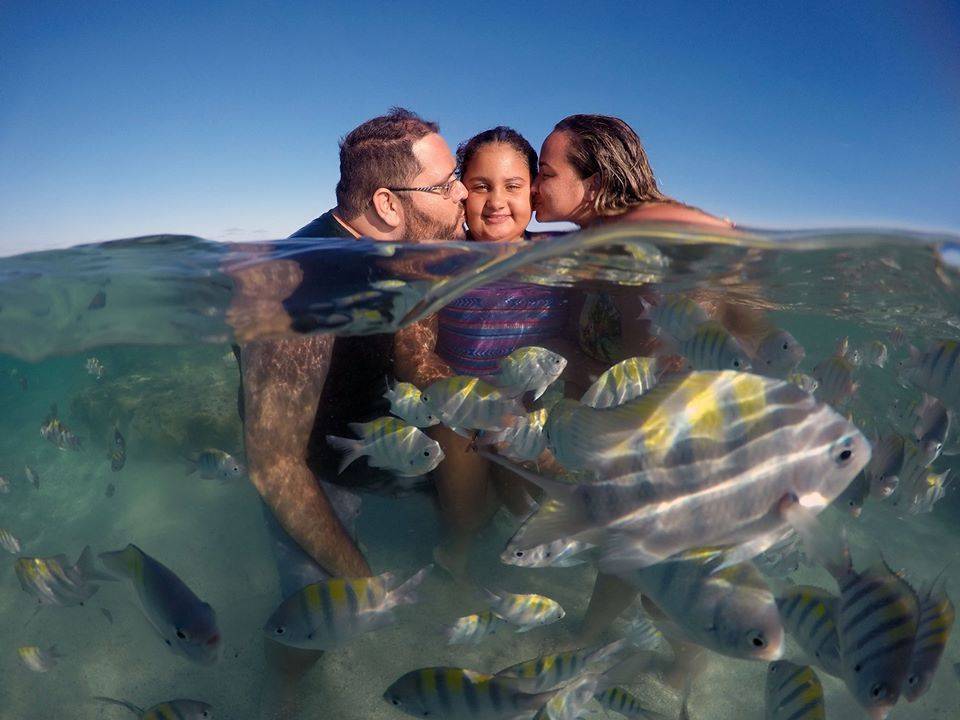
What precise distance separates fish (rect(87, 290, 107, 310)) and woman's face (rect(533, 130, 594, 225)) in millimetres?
5514

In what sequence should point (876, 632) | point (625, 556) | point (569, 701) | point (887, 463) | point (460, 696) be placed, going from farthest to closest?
point (887, 463) → point (569, 701) → point (460, 696) → point (876, 632) → point (625, 556)

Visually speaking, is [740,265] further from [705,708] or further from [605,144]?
[705,708]

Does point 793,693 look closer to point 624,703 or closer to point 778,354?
point 624,703

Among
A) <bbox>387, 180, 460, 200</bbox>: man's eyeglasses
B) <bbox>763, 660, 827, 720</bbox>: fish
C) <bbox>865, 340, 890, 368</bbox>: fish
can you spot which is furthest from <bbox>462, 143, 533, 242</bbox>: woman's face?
<bbox>865, 340, 890, 368</bbox>: fish

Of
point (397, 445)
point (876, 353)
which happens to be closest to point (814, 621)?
point (397, 445)

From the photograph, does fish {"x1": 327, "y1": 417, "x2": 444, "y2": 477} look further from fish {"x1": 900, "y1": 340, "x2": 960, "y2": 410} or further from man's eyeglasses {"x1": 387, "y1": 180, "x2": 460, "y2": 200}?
fish {"x1": 900, "y1": 340, "x2": 960, "y2": 410}

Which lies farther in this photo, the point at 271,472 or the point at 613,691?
the point at 271,472

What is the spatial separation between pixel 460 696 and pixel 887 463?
4698mm

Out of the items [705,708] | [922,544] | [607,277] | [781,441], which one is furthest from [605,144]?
[922,544]

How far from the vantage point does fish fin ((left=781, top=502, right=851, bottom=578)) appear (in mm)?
2025

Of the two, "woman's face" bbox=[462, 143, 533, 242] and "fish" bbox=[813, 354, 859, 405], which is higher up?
"woman's face" bbox=[462, 143, 533, 242]

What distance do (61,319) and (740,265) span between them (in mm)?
9150

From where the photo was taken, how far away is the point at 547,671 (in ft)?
11.3

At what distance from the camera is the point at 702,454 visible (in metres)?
2.22
